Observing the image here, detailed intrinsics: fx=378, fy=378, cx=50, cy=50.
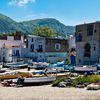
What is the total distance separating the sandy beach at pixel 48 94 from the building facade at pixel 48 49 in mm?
52810

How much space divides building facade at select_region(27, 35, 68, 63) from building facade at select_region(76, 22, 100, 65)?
58.2 ft

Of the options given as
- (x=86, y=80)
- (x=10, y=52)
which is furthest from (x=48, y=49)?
(x=86, y=80)

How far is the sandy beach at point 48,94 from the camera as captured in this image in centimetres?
3994

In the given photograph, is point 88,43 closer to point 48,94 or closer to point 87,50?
point 87,50

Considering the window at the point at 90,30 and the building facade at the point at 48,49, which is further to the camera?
the building facade at the point at 48,49

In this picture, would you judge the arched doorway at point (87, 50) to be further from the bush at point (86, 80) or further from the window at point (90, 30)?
the bush at point (86, 80)

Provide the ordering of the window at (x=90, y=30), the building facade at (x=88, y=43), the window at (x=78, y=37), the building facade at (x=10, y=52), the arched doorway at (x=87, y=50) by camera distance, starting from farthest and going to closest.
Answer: the building facade at (x=10, y=52) < the window at (x=78, y=37) < the arched doorway at (x=87, y=50) < the window at (x=90, y=30) < the building facade at (x=88, y=43)

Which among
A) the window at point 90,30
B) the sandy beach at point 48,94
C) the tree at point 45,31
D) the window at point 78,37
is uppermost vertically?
the tree at point 45,31

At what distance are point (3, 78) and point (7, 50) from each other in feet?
146

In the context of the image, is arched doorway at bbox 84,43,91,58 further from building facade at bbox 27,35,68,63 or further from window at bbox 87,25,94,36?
building facade at bbox 27,35,68,63

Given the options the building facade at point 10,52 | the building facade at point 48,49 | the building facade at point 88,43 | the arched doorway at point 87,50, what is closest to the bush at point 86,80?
the building facade at point 88,43

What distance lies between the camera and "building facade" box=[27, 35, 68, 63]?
330ft

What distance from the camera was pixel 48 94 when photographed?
4225 centimetres

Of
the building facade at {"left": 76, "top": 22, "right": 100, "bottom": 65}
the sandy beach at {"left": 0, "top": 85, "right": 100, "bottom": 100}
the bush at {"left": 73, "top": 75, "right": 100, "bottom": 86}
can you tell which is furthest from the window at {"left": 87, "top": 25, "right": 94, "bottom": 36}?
the sandy beach at {"left": 0, "top": 85, "right": 100, "bottom": 100}
